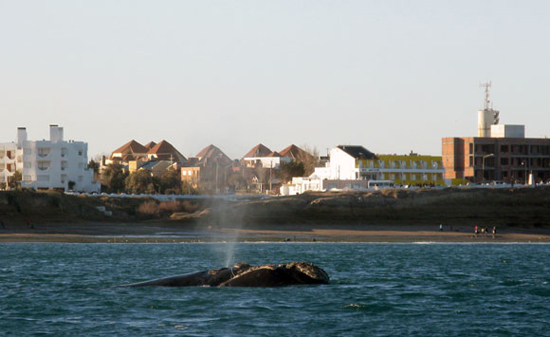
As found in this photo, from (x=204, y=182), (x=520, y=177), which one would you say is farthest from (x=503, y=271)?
(x=520, y=177)

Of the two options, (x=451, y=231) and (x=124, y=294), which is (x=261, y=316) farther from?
(x=451, y=231)

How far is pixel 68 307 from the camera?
1861 inches

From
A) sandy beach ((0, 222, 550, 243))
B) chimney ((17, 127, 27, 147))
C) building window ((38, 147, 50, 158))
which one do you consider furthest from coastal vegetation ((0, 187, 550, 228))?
chimney ((17, 127, 27, 147))

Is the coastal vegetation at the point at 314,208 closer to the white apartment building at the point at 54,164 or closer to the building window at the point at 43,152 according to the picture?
the white apartment building at the point at 54,164

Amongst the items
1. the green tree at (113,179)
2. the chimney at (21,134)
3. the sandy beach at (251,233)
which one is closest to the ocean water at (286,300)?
the sandy beach at (251,233)

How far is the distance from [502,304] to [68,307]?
928 inches

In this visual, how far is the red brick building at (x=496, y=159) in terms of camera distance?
19112cm

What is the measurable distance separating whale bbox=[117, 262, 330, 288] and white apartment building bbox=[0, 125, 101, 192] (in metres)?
116

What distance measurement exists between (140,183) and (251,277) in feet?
409

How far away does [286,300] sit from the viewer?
4841cm

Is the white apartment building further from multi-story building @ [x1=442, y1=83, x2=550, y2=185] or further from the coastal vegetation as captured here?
multi-story building @ [x1=442, y1=83, x2=550, y2=185]

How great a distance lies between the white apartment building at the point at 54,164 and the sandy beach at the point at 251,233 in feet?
145

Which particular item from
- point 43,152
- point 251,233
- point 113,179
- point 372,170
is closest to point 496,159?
point 372,170

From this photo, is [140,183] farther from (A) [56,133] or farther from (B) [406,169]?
(B) [406,169]
